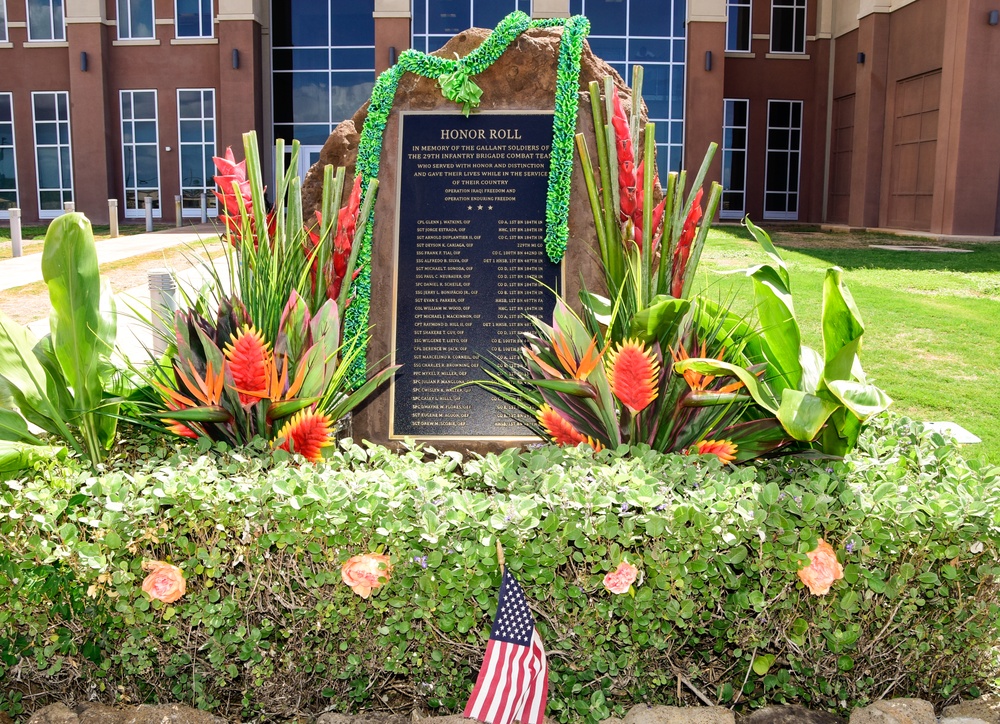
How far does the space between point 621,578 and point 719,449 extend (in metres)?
0.89

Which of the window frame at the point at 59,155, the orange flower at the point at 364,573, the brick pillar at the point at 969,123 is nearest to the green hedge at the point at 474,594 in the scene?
the orange flower at the point at 364,573

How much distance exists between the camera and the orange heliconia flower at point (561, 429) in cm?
354

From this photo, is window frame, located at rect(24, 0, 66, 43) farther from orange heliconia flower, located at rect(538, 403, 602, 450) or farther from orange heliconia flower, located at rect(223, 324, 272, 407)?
orange heliconia flower, located at rect(538, 403, 602, 450)

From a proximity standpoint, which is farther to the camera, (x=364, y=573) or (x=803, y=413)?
(x=803, y=413)

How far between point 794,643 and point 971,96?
64.7 feet

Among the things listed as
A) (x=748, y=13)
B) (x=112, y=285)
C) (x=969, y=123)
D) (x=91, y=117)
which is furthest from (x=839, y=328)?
(x=91, y=117)

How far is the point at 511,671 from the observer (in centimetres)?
267

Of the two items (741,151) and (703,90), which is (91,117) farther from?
(741,151)

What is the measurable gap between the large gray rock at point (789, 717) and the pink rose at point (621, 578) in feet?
1.89

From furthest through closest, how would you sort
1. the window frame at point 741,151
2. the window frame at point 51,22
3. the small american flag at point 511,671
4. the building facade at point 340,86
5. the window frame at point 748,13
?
the window frame at point 51,22
the window frame at point 741,151
the window frame at point 748,13
the building facade at point 340,86
the small american flag at point 511,671

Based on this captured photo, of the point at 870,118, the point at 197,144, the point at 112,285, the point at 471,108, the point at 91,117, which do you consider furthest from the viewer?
the point at 197,144

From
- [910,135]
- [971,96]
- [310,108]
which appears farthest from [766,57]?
[310,108]

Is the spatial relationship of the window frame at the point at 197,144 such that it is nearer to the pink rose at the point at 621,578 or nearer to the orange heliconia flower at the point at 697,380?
the orange heliconia flower at the point at 697,380

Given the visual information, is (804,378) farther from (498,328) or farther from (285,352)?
(285,352)
